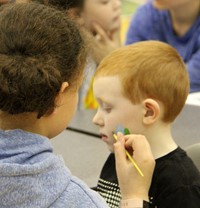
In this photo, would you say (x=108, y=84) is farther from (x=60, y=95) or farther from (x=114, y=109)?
(x=60, y=95)

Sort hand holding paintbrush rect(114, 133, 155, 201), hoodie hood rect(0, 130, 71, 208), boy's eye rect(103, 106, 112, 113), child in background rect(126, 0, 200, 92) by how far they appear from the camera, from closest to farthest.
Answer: hoodie hood rect(0, 130, 71, 208) < hand holding paintbrush rect(114, 133, 155, 201) < boy's eye rect(103, 106, 112, 113) < child in background rect(126, 0, 200, 92)

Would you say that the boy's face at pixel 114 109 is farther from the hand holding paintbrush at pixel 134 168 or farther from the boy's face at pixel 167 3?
the boy's face at pixel 167 3

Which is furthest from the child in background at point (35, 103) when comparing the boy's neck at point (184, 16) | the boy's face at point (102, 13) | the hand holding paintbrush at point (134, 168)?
the boy's neck at point (184, 16)

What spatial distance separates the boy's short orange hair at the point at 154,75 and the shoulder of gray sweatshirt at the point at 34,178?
1.08ft

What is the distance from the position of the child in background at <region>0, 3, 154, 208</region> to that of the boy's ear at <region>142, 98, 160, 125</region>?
0.87 feet

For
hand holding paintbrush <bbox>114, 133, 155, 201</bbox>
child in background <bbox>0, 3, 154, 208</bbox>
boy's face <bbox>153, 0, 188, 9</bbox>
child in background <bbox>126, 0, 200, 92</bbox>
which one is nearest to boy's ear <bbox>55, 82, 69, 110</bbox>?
child in background <bbox>0, 3, 154, 208</bbox>

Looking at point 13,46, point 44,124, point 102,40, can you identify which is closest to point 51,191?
point 44,124

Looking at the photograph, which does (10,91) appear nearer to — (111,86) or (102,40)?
(111,86)

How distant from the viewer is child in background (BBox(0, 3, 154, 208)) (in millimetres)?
855

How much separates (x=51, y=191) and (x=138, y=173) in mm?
272

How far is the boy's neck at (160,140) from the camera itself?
118 cm

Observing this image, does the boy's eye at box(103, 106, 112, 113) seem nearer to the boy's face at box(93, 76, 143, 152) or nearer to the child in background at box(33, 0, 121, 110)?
the boy's face at box(93, 76, 143, 152)

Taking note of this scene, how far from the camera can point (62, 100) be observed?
0.93 m

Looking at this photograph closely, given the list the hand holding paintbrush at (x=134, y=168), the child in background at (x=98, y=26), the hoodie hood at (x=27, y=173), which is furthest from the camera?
the child in background at (x=98, y=26)
